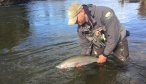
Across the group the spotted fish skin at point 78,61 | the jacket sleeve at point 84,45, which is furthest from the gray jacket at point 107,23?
the spotted fish skin at point 78,61

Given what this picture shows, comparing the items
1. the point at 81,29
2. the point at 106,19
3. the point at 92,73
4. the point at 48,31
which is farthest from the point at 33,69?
the point at 48,31

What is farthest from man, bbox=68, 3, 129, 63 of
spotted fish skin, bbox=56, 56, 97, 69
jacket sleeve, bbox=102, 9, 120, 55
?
spotted fish skin, bbox=56, 56, 97, 69

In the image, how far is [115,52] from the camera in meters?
8.34

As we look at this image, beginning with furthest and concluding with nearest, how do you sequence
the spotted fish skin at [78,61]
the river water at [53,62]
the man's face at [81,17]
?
the river water at [53,62]
the spotted fish skin at [78,61]
the man's face at [81,17]

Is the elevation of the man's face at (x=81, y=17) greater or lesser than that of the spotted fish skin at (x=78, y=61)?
greater

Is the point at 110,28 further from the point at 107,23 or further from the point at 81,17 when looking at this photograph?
the point at 81,17

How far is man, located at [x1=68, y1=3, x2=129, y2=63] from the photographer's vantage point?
6520 millimetres

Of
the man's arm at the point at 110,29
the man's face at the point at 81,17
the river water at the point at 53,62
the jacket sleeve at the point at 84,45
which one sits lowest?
the river water at the point at 53,62

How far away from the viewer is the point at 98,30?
7.47 metres

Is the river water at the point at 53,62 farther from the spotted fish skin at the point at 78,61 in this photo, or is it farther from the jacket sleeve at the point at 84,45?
the jacket sleeve at the point at 84,45

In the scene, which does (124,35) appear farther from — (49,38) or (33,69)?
(49,38)

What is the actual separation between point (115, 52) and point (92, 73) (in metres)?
0.88

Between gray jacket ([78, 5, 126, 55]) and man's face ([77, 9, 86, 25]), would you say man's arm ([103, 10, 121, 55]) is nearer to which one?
gray jacket ([78, 5, 126, 55])

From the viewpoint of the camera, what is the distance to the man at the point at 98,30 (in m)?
6.52
